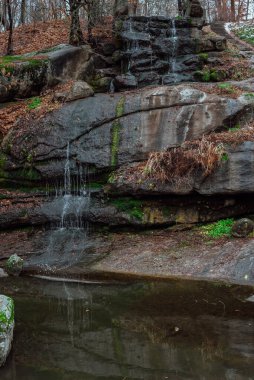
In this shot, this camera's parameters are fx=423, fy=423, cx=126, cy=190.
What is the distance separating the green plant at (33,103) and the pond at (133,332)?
6.63m

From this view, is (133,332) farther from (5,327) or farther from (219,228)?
(219,228)

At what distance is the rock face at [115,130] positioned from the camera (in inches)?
442

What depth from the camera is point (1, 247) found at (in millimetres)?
10297

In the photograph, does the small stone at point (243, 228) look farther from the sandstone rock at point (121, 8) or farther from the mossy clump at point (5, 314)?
the sandstone rock at point (121, 8)

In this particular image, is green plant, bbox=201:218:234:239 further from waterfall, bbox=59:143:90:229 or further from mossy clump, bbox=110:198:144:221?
waterfall, bbox=59:143:90:229

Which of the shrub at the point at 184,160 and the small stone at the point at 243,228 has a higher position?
the shrub at the point at 184,160

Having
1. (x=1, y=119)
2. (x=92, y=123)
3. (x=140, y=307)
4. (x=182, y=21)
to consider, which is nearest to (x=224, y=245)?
(x=140, y=307)

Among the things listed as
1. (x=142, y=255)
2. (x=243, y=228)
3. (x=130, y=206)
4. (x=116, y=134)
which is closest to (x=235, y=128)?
(x=243, y=228)

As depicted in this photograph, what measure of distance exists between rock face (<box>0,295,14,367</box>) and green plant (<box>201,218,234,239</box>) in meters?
5.56

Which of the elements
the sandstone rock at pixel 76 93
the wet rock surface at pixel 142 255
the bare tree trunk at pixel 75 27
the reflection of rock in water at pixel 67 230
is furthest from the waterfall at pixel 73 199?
the bare tree trunk at pixel 75 27

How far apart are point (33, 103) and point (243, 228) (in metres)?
7.60

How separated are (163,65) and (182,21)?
2.82 meters

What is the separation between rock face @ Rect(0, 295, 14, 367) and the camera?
5050 millimetres

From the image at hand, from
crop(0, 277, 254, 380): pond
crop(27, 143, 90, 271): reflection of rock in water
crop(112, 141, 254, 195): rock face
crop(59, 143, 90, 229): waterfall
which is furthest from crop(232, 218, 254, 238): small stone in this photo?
crop(59, 143, 90, 229): waterfall
